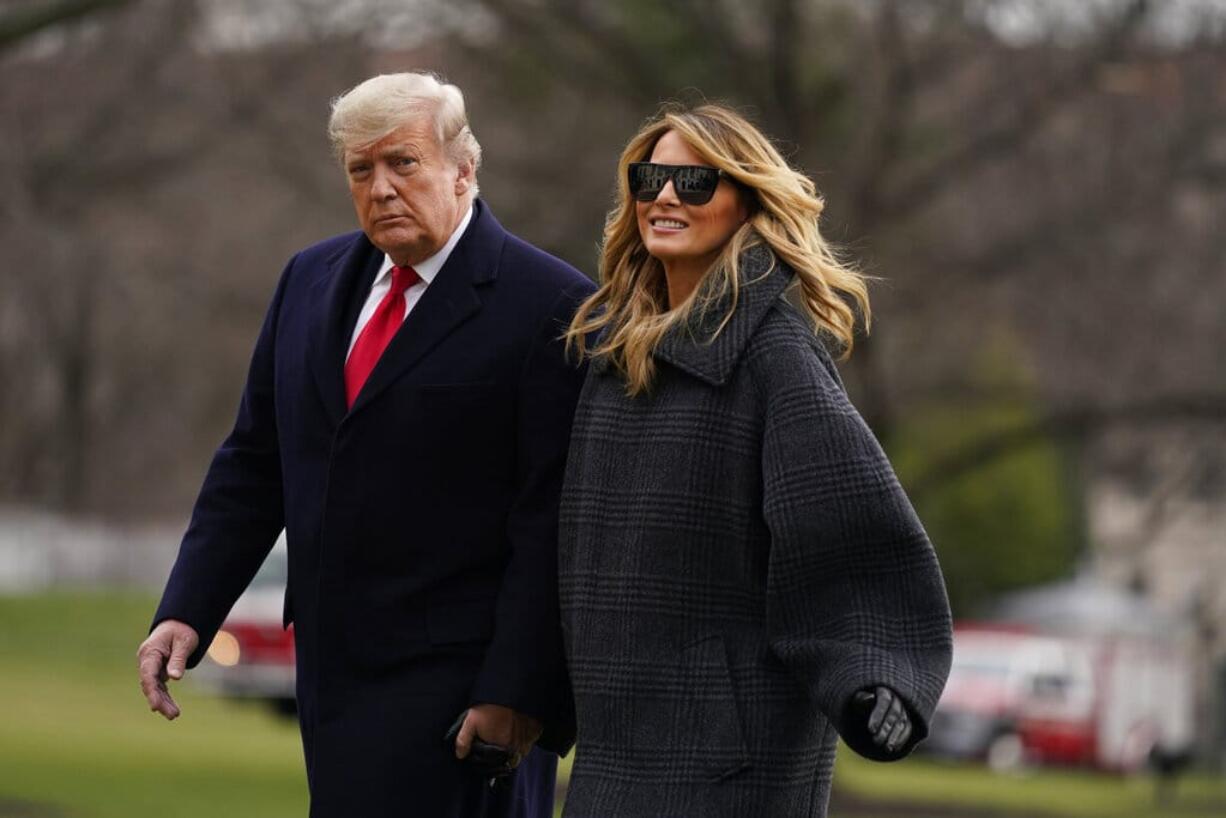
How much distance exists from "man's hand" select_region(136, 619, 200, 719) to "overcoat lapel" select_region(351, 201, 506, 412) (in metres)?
0.67

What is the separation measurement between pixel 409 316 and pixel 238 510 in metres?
0.63

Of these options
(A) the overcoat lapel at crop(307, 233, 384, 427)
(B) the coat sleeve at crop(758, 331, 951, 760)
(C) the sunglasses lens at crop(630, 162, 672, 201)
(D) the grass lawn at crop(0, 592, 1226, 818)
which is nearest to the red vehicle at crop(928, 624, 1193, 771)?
(D) the grass lawn at crop(0, 592, 1226, 818)

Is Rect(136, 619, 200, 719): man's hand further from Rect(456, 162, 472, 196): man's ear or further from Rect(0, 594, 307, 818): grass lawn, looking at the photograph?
Rect(0, 594, 307, 818): grass lawn

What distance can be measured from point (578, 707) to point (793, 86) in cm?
1229

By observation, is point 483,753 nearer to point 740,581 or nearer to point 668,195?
point 740,581

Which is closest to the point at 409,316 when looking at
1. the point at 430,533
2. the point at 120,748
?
the point at 430,533

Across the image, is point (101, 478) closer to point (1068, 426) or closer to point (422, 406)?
point (1068, 426)

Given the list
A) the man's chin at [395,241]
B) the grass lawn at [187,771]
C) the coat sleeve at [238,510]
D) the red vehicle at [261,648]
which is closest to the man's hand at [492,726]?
the coat sleeve at [238,510]

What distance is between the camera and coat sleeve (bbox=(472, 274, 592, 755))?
4.89 m

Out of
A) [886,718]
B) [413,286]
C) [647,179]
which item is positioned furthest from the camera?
[413,286]

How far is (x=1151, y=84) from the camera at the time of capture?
54.1 ft

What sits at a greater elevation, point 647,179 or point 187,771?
point 647,179

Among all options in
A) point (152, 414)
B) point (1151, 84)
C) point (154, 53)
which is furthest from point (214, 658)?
point (152, 414)

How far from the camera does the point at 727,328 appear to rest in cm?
472
